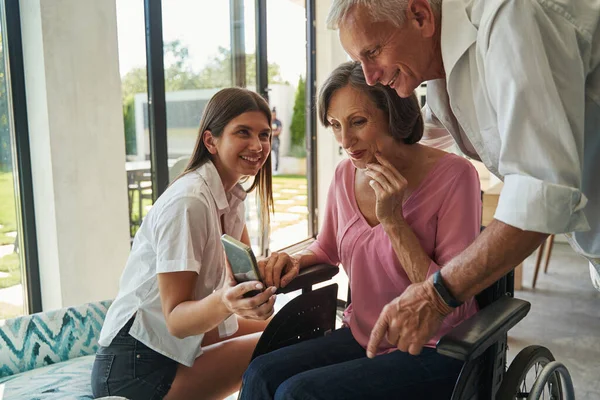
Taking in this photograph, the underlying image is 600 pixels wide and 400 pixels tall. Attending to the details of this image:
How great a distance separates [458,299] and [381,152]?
1.91 ft

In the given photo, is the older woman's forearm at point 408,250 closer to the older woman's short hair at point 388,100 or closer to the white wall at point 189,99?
the older woman's short hair at point 388,100

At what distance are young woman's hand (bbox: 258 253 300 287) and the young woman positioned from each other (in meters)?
0.11

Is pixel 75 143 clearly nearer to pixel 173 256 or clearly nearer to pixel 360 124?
pixel 173 256

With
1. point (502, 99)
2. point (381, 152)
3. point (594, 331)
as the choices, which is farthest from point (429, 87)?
point (594, 331)

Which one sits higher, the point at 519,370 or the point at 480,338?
the point at 480,338

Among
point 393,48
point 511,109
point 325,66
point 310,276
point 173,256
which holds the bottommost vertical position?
point 310,276

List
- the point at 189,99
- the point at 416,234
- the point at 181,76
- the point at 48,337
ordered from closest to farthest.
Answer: the point at 416,234 → the point at 48,337 → the point at 181,76 → the point at 189,99

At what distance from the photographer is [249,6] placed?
4.73 m

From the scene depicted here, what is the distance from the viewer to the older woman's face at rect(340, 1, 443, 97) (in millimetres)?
1214

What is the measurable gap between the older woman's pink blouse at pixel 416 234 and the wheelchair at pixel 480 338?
9 cm

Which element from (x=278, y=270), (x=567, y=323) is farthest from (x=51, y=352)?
(x=567, y=323)

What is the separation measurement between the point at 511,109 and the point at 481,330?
43 centimetres

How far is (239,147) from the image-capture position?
1.76 m

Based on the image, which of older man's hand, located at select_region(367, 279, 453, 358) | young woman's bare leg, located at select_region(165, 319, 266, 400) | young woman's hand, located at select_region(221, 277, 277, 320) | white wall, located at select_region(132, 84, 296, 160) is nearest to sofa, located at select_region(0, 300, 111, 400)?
young woman's bare leg, located at select_region(165, 319, 266, 400)
